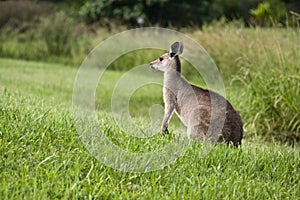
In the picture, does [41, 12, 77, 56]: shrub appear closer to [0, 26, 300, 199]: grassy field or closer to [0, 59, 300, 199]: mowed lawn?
[0, 26, 300, 199]: grassy field

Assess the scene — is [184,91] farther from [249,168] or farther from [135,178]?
[135,178]

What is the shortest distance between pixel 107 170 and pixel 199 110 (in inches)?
52.9

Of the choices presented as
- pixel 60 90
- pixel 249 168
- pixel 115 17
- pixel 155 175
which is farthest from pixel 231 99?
pixel 115 17

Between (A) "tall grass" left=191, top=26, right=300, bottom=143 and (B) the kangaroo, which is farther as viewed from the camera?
(A) "tall grass" left=191, top=26, right=300, bottom=143

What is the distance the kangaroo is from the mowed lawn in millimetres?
262

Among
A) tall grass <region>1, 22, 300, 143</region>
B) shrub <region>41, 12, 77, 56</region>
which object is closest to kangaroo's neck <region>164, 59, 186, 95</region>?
tall grass <region>1, 22, 300, 143</region>

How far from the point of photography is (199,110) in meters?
4.52

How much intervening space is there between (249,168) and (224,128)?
0.67 metres

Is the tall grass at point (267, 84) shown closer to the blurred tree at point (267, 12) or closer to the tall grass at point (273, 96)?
the tall grass at point (273, 96)

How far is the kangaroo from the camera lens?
4.50 m

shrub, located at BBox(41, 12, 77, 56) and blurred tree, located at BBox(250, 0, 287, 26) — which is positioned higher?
blurred tree, located at BBox(250, 0, 287, 26)

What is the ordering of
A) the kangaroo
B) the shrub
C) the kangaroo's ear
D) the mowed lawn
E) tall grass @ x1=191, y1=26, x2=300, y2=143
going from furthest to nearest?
the shrub < tall grass @ x1=191, y1=26, x2=300, y2=143 < the kangaroo's ear < the kangaroo < the mowed lawn

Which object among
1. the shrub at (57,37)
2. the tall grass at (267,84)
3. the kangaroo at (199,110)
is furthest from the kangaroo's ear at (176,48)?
the shrub at (57,37)

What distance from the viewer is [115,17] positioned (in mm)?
19781
